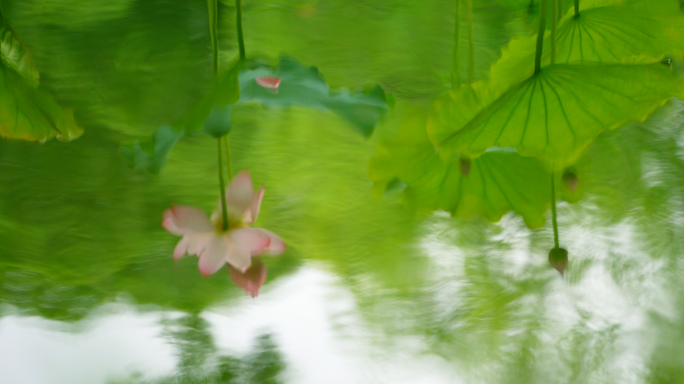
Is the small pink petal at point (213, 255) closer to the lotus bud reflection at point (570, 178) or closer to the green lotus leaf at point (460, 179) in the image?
the green lotus leaf at point (460, 179)

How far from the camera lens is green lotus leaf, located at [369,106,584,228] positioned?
16.2 inches

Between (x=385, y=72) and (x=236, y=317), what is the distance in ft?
1.24

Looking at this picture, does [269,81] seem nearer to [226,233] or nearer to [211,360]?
[226,233]

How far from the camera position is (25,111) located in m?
0.43

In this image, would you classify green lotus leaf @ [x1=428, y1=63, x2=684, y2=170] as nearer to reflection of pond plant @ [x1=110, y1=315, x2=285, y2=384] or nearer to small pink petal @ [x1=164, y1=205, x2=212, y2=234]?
small pink petal @ [x1=164, y1=205, x2=212, y2=234]

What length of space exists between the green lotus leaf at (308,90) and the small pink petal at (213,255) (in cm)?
9

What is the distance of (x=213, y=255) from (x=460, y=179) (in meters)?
0.21

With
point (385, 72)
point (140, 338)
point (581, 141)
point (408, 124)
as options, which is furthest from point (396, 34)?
point (140, 338)

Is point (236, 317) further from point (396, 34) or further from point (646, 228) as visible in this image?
point (646, 228)

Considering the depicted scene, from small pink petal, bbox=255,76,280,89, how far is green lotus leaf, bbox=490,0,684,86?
153 mm

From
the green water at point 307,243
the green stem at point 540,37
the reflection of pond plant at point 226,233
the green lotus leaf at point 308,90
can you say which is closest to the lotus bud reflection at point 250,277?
the reflection of pond plant at point 226,233

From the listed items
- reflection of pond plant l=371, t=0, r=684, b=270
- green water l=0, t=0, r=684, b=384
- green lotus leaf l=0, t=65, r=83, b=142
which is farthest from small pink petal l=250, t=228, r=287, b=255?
green water l=0, t=0, r=684, b=384

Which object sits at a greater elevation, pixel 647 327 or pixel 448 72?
pixel 448 72

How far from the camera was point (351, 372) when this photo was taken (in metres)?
0.72
